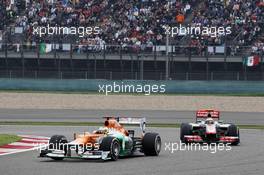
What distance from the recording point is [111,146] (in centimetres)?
1595

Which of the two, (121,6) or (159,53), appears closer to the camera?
(159,53)

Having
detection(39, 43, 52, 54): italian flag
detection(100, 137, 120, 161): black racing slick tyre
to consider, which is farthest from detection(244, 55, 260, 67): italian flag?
detection(100, 137, 120, 161): black racing slick tyre

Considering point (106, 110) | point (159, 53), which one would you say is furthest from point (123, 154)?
point (159, 53)

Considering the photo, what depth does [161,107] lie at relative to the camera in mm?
39375

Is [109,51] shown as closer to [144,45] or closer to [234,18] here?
[144,45]

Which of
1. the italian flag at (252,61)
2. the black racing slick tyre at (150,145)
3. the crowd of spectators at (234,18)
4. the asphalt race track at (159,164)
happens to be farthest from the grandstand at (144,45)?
the black racing slick tyre at (150,145)

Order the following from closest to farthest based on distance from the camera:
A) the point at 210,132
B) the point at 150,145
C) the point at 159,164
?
the point at 159,164
the point at 150,145
the point at 210,132

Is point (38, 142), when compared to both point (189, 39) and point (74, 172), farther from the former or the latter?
point (189, 39)

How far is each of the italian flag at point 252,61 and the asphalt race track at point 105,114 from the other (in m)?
6.44

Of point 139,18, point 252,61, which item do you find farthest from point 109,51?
point 252,61

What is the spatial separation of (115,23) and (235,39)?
24.2 feet

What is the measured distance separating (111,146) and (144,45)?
29603mm

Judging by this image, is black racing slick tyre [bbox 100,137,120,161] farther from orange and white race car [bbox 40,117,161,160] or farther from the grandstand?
the grandstand

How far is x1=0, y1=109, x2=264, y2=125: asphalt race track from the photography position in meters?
33.6
